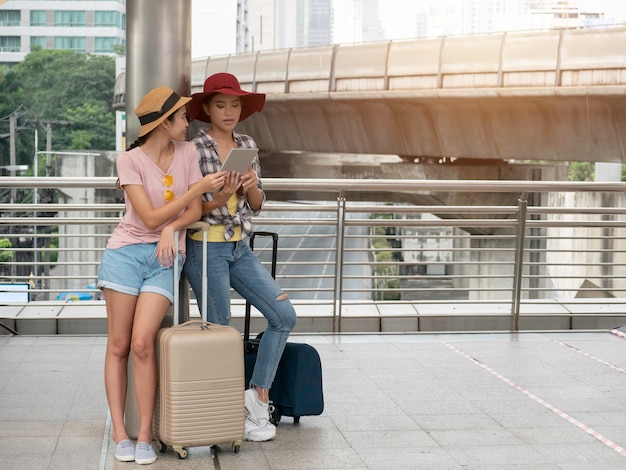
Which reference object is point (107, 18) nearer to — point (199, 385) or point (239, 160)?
point (239, 160)

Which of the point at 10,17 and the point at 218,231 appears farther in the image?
the point at 10,17

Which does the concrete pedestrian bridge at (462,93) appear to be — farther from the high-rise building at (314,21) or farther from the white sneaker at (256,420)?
the high-rise building at (314,21)

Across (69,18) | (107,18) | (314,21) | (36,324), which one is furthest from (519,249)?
(314,21)

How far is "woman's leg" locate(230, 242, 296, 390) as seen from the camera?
505 cm

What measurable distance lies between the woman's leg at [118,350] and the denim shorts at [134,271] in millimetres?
49

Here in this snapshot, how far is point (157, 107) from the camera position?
4.71 meters

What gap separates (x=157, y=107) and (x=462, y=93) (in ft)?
50.5

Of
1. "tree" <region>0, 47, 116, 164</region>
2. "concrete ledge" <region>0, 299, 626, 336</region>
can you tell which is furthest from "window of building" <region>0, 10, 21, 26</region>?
"concrete ledge" <region>0, 299, 626, 336</region>

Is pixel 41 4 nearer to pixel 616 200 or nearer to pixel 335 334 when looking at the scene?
pixel 616 200

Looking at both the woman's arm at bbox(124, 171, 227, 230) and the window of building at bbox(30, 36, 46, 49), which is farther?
the window of building at bbox(30, 36, 46, 49)

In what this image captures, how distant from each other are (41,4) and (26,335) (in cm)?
8147

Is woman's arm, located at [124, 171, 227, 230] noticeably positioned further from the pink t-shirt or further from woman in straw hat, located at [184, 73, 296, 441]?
woman in straw hat, located at [184, 73, 296, 441]

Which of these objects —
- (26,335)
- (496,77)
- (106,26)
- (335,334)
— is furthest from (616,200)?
(106,26)

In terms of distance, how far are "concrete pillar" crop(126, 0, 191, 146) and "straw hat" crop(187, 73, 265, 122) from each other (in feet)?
1.05
